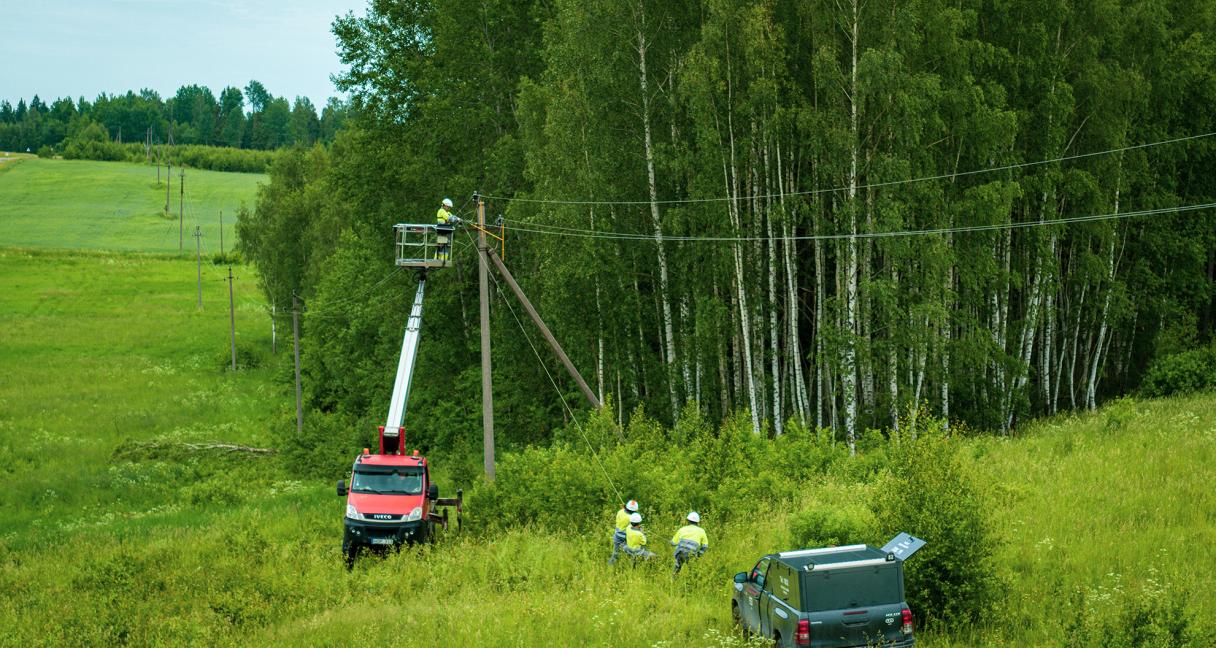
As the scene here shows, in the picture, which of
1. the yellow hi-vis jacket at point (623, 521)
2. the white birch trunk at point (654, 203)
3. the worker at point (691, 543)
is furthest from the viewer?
the white birch trunk at point (654, 203)

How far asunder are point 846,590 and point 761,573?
1738 mm

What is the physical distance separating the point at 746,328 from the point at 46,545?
18773mm

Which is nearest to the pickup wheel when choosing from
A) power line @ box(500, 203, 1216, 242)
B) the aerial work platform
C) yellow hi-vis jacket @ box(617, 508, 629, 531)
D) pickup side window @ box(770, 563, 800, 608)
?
pickup side window @ box(770, 563, 800, 608)

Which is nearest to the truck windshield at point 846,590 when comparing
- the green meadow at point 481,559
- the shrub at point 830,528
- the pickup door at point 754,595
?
the pickup door at point 754,595

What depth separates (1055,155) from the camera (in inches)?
1141

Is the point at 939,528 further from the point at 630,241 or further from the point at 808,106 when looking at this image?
the point at 630,241

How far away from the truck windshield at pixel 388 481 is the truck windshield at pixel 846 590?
12137mm

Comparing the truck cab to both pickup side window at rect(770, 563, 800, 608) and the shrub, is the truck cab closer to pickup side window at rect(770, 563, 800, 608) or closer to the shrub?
the shrub

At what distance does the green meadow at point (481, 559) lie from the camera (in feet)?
47.2

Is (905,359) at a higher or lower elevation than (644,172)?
lower

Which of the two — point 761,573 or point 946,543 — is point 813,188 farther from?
point 761,573

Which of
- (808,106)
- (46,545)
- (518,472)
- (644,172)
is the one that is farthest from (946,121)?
(46,545)

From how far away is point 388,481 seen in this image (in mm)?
22266

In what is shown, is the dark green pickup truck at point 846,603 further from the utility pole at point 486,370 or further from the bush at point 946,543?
the utility pole at point 486,370
